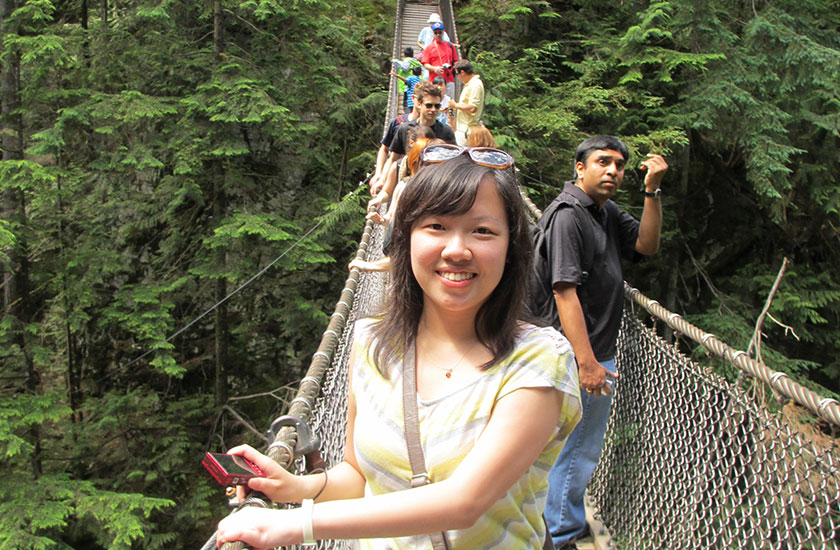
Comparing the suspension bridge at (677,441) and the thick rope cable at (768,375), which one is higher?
the thick rope cable at (768,375)

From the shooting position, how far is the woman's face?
3.29ft

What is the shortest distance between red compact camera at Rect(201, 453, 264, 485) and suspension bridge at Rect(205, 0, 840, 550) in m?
0.37

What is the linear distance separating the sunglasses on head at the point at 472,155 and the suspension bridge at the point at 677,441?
61 centimetres

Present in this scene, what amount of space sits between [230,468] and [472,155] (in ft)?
1.90

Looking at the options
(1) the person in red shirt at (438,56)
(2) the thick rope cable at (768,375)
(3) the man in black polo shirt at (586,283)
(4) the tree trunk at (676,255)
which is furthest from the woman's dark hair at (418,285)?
(4) the tree trunk at (676,255)

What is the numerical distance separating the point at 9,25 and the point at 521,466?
8009mm

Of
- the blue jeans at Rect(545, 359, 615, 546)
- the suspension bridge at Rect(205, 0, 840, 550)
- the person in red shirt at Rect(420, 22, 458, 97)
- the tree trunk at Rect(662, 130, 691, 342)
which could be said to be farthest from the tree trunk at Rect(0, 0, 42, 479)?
the tree trunk at Rect(662, 130, 691, 342)

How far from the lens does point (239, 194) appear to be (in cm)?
928

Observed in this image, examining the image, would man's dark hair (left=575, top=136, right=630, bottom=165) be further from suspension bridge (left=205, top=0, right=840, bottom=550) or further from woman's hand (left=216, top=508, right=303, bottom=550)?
woman's hand (left=216, top=508, right=303, bottom=550)

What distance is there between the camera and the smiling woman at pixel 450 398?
→ 2.88ft

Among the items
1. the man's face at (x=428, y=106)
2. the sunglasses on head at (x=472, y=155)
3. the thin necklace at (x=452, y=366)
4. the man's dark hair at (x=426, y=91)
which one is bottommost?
the thin necklace at (x=452, y=366)

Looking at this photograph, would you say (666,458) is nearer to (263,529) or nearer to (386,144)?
(263,529)

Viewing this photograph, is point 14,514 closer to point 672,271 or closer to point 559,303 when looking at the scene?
point 559,303

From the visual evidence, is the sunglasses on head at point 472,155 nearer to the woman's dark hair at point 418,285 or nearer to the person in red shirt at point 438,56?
the woman's dark hair at point 418,285
